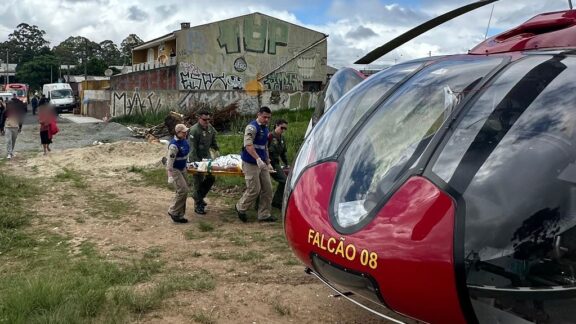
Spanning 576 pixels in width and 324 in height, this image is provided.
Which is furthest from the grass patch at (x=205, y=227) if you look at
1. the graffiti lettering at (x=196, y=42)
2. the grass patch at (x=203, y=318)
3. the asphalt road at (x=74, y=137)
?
the graffiti lettering at (x=196, y=42)

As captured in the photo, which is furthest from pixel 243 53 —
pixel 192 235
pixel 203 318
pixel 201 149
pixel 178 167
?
pixel 203 318

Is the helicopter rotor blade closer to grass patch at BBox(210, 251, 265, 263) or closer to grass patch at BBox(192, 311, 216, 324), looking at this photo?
grass patch at BBox(192, 311, 216, 324)

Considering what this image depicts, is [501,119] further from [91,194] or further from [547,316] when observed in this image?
[91,194]

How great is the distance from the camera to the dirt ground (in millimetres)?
4605

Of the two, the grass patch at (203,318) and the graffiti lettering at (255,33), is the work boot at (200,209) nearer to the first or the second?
the grass patch at (203,318)

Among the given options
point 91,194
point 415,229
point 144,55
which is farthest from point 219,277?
point 144,55

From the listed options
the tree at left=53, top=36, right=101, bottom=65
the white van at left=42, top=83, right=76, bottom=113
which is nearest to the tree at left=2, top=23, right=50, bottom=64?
the tree at left=53, top=36, right=101, bottom=65

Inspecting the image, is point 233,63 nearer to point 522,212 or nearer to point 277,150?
point 277,150

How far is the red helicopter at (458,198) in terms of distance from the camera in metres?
2.58

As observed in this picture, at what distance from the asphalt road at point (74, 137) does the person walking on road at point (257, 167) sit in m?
10.9

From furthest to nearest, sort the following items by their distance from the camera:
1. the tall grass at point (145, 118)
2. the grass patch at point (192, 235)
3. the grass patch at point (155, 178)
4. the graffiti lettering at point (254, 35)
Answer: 1. the graffiti lettering at point (254, 35)
2. the tall grass at point (145, 118)
3. the grass patch at point (155, 178)
4. the grass patch at point (192, 235)

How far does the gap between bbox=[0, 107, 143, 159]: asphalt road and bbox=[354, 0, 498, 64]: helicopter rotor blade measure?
14.4 m

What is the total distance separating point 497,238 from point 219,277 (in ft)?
11.6

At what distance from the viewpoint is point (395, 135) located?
3430mm
